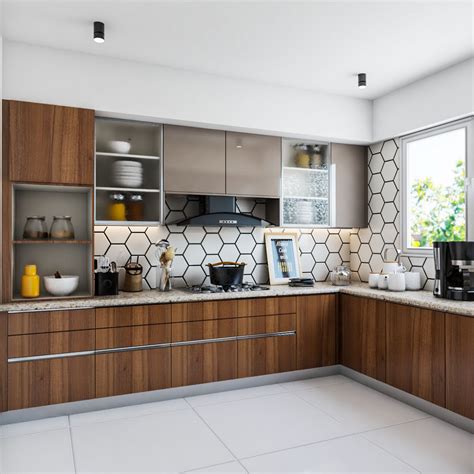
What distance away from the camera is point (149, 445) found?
2.57 m

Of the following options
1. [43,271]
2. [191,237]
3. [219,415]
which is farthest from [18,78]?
[219,415]

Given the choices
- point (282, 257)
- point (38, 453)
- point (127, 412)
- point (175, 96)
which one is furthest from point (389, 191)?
point (38, 453)

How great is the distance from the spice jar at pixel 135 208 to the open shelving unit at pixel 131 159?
0.02m

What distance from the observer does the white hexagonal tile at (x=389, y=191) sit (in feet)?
13.4

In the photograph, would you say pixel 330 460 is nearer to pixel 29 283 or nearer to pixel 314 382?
pixel 314 382

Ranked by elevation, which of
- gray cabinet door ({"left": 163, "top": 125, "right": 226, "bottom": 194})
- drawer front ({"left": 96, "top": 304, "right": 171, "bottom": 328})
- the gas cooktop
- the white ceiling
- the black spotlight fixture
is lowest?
drawer front ({"left": 96, "top": 304, "right": 171, "bottom": 328})

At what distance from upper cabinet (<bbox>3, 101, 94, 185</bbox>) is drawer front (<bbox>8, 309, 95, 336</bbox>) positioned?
0.91 metres

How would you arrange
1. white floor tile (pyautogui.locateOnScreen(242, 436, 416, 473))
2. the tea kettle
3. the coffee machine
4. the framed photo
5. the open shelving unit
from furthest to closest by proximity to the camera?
the framed photo, the tea kettle, the open shelving unit, the coffee machine, white floor tile (pyautogui.locateOnScreen(242, 436, 416, 473))

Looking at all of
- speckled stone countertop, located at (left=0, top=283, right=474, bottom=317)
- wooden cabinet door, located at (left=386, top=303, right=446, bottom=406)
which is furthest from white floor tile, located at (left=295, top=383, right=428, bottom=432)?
speckled stone countertop, located at (left=0, top=283, right=474, bottom=317)

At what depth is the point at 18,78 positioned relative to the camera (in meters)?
3.03

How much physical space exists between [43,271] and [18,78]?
1429mm

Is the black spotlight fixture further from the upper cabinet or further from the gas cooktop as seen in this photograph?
the gas cooktop

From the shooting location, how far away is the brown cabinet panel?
286cm

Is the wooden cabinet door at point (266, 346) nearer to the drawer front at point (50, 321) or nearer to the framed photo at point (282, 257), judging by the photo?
the framed photo at point (282, 257)
